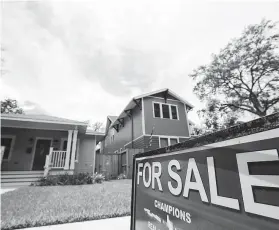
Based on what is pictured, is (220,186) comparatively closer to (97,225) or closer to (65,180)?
(97,225)

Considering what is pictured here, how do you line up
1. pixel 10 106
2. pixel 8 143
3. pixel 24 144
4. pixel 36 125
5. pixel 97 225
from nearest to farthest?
pixel 97 225 → pixel 36 125 → pixel 8 143 → pixel 24 144 → pixel 10 106

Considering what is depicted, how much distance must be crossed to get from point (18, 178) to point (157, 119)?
945cm

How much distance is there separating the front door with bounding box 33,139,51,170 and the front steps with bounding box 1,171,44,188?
1406 millimetres

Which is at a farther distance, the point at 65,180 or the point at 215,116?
the point at 215,116

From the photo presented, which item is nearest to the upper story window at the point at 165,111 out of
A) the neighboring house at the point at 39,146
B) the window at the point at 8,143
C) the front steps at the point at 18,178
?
the neighboring house at the point at 39,146

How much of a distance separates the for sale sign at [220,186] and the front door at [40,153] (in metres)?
11.0

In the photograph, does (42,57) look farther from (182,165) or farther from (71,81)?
(182,165)

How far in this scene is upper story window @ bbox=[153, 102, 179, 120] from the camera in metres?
12.7

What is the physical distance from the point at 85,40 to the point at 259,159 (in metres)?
7.27

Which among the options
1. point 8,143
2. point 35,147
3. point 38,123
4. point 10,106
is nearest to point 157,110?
point 38,123

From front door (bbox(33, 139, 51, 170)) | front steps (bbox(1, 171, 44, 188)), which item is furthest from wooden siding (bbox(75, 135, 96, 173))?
front steps (bbox(1, 171, 44, 188))

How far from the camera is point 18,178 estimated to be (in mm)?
7773

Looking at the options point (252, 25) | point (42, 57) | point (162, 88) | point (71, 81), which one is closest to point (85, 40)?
point (42, 57)

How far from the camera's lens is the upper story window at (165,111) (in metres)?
12.7
